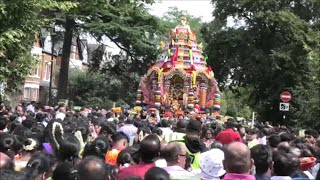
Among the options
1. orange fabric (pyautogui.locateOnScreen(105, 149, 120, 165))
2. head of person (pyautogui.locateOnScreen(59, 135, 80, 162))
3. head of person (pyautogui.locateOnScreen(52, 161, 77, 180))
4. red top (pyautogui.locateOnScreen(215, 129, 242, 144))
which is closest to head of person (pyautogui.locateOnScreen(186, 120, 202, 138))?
red top (pyautogui.locateOnScreen(215, 129, 242, 144))

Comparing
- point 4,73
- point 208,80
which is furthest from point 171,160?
point 208,80

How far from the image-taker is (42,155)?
18.1 feet

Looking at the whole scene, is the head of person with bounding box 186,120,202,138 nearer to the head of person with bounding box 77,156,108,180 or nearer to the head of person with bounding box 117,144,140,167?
the head of person with bounding box 117,144,140,167

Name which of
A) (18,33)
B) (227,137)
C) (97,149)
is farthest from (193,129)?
(18,33)

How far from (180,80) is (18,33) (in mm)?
19160

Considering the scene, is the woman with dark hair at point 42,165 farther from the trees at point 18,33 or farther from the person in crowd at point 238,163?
the trees at point 18,33

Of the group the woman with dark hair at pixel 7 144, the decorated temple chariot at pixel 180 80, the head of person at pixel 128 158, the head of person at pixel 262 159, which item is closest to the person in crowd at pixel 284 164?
the head of person at pixel 262 159

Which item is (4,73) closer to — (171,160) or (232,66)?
(171,160)

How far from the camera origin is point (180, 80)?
3002 centimetres

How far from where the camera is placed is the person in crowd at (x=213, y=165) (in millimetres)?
5395

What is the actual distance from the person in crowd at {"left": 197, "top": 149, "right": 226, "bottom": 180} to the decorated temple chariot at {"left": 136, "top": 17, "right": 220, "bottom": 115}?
22.8 meters

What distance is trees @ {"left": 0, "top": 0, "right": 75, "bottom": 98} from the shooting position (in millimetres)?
11148

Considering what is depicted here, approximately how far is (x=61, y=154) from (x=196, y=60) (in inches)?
972

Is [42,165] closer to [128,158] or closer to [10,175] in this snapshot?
[128,158]
